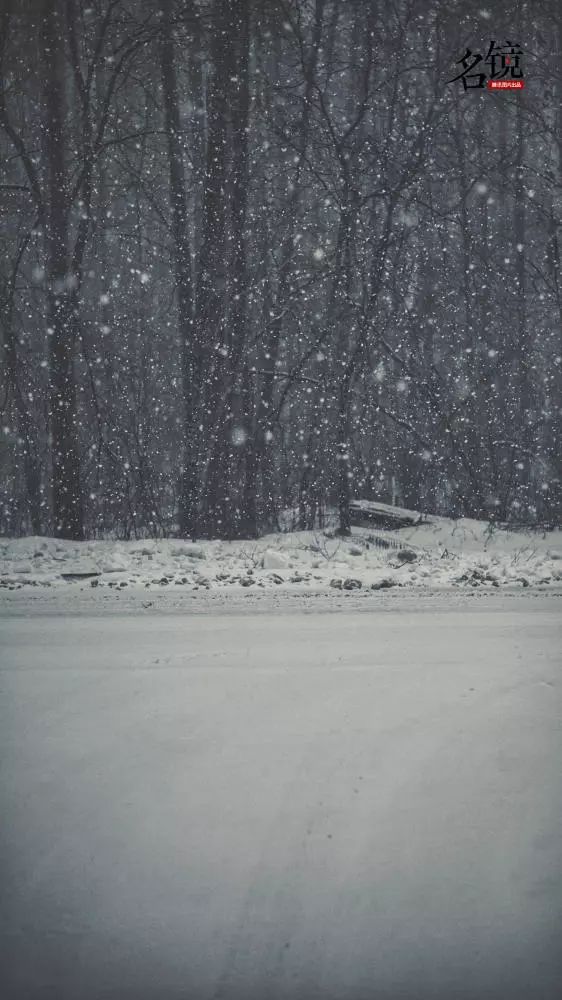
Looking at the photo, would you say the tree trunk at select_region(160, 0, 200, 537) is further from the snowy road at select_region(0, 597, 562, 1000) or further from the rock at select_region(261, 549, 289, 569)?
the snowy road at select_region(0, 597, 562, 1000)

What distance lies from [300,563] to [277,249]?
5.06m

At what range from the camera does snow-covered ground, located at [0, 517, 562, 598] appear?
16.9 ft

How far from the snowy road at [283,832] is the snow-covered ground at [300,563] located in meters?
2.36

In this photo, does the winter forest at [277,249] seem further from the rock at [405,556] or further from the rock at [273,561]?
the rock at [273,561]

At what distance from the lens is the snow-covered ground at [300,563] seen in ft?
16.9

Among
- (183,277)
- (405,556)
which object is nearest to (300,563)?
(405,556)

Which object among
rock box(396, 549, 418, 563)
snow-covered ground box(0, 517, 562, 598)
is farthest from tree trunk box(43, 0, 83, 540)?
rock box(396, 549, 418, 563)

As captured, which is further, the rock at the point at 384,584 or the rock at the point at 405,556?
the rock at the point at 405,556

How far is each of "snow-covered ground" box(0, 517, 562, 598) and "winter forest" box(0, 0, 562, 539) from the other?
1.62 m

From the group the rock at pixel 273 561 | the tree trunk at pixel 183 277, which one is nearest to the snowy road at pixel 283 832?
the rock at pixel 273 561

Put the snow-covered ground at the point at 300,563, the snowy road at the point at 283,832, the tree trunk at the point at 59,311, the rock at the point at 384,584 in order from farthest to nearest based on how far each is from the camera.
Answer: the tree trunk at the point at 59,311
the snow-covered ground at the point at 300,563
the rock at the point at 384,584
the snowy road at the point at 283,832

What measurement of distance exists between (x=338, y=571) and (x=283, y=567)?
1.58 feet

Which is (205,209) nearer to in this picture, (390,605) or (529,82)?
(529,82)

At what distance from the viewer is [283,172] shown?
960 centimetres
